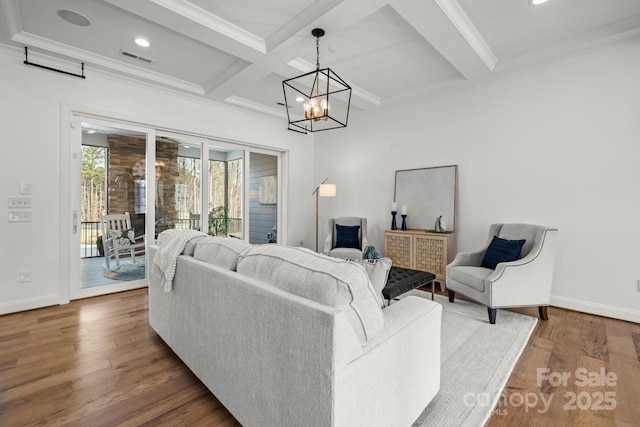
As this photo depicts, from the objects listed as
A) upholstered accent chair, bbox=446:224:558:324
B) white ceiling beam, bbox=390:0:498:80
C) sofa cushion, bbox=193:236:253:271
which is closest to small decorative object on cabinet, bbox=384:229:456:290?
upholstered accent chair, bbox=446:224:558:324

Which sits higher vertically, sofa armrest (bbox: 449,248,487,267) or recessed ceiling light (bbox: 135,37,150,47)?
recessed ceiling light (bbox: 135,37,150,47)

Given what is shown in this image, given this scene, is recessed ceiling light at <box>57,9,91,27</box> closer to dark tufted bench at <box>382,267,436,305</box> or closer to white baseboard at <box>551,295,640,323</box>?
dark tufted bench at <box>382,267,436,305</box>

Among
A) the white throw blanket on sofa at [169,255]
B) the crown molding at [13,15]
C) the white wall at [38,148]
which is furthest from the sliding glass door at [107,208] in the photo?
the white throw blanket on sofa at [169,255]

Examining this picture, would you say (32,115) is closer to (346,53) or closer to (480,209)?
(346,53)

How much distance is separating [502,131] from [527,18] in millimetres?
1340

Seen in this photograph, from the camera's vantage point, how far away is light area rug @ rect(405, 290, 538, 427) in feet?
5.26

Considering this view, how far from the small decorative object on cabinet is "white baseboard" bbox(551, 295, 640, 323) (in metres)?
1.20

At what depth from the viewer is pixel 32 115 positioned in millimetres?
3143

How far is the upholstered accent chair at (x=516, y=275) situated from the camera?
2.77 meters

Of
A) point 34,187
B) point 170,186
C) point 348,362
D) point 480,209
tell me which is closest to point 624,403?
point 348,362

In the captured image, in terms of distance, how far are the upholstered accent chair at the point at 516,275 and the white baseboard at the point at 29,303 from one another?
4.42 metres

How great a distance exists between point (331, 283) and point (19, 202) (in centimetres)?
378

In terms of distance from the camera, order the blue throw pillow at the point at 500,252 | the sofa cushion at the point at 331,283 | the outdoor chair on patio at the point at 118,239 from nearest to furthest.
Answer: the sofa cushion at the point at 331,283 < the blue throw pillow at the point at 500,252 < the outdoor chair on patio at the point at 118,239

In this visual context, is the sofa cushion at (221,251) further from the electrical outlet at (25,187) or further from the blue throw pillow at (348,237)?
the blue throw pillow at (348,237)
